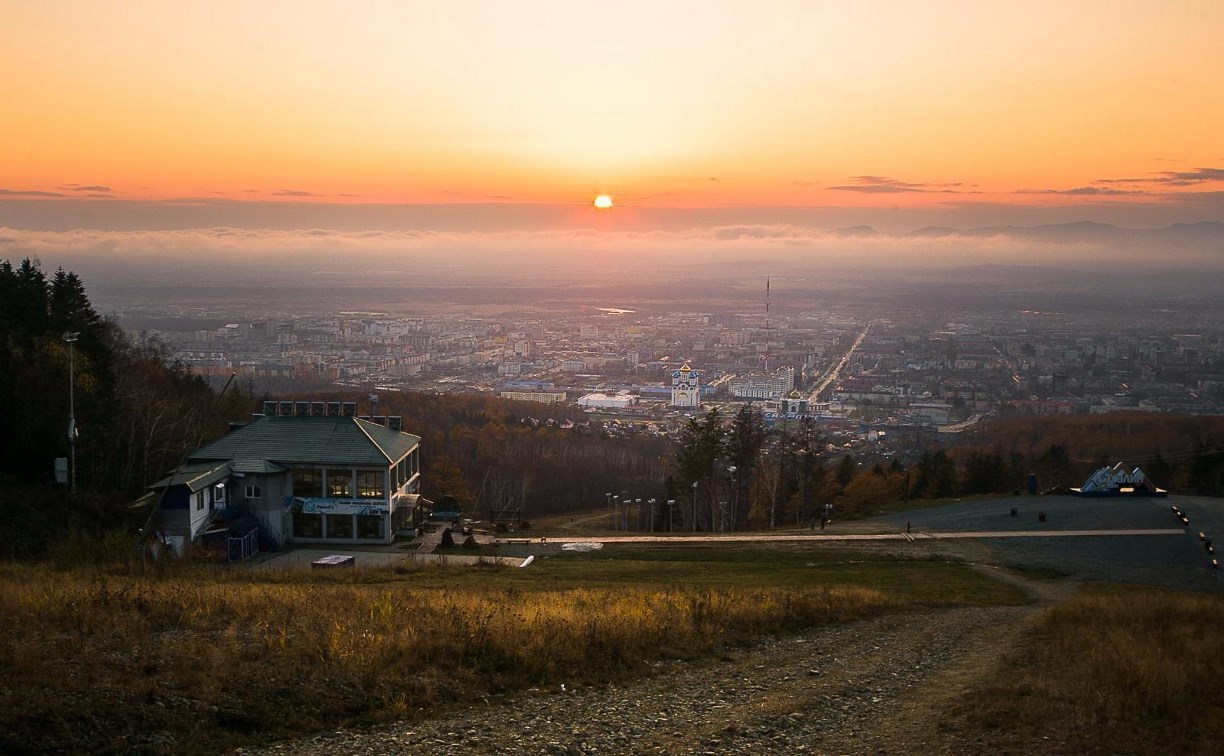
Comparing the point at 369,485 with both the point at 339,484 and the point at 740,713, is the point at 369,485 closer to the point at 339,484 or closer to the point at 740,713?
the point at 339,484

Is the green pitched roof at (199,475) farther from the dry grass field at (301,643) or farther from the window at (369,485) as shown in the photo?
the dry grass field at (301,643)

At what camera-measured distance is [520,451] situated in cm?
6225

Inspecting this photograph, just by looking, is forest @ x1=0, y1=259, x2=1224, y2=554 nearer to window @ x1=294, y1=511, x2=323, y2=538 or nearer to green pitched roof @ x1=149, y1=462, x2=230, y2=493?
green pitched roof @ x1=149, y1=462, x2=230, y2=493

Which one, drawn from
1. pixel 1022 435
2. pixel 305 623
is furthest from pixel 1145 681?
pixel 1022 435

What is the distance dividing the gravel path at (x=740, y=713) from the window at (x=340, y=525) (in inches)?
823

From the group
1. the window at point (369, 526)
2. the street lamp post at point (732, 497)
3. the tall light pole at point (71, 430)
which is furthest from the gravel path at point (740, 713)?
the street lamp post at point (732, 497)

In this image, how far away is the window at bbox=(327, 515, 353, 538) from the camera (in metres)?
31.0

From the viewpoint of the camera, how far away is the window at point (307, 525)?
31000 millimetres

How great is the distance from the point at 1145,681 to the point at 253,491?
26450mm

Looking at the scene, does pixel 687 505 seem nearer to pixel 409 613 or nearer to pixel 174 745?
pixel 409 613

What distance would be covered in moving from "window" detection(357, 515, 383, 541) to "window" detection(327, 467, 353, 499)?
923 millimetres

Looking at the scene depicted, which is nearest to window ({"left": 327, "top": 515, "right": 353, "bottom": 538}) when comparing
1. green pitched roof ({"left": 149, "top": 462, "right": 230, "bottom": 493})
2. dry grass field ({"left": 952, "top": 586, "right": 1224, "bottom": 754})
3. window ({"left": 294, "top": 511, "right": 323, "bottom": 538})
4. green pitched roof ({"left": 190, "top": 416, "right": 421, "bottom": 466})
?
window ({"left": 294, "top": 511, "right": 323, "bottom": 538})

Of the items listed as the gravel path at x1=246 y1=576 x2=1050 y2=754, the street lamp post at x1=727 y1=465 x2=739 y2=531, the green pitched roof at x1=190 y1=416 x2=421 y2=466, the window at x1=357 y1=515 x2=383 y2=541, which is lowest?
the street lamp post at x1=727 y1=465 x2=739 y2=531

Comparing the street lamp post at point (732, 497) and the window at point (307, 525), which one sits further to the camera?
the street lamp post at point (732, 497)
